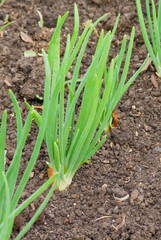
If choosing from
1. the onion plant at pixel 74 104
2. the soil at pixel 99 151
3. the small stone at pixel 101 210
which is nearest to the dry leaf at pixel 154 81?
the soil at pixel 99 151

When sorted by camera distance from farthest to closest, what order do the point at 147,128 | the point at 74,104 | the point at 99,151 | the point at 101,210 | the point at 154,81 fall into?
the point at 154,81 → the point at 147,128 → the point at 99,151 → the point at 101,210 → the point at 74,104

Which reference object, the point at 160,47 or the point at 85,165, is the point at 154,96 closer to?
the point at 160,47

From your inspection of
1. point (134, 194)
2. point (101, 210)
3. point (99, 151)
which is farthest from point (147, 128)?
point (101, 210)

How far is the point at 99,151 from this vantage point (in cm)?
192

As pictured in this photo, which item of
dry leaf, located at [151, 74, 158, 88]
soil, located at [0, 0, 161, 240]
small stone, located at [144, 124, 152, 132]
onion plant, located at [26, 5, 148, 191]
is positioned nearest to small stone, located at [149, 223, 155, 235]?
soil, located at [0, 0, 161, 240]

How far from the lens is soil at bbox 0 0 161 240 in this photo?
162 centimetres

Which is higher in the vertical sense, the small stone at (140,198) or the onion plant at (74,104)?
the onion plant at (74,104)

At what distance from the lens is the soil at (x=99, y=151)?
5.33 ft

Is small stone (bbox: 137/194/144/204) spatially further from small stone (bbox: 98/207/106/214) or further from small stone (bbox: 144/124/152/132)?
small stone (bbox: 144/124/152/132)

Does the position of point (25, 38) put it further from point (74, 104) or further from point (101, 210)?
point (101, 210)

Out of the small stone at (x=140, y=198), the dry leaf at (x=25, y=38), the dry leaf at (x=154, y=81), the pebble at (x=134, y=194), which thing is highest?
the dry leaf at (x=25, y=38)

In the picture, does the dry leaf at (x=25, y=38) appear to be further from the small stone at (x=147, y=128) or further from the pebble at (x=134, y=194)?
the pebble at (x=134, y=194)

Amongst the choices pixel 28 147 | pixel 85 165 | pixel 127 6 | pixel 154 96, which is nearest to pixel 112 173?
pixel 85 165

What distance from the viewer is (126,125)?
2.03 metres
